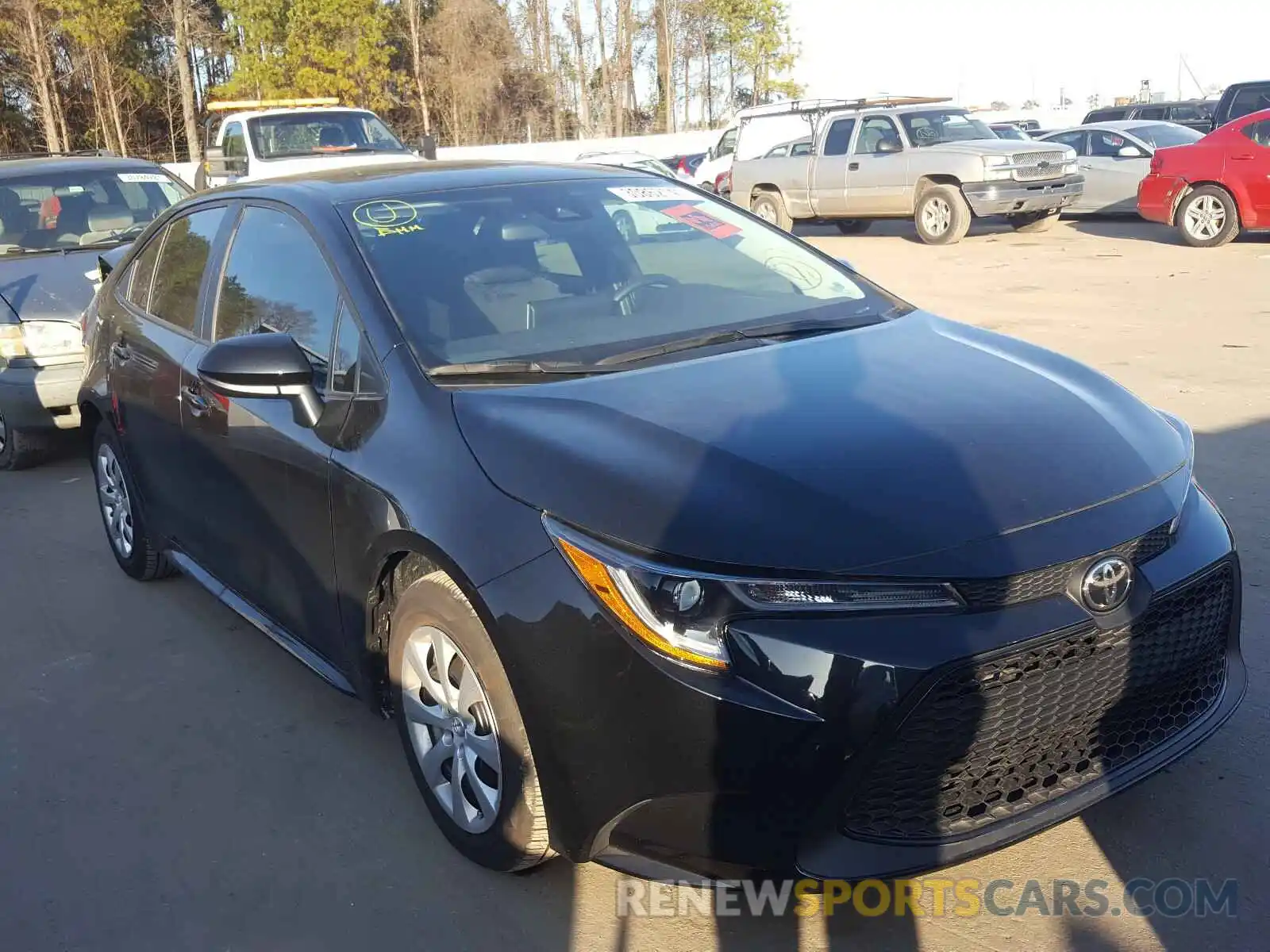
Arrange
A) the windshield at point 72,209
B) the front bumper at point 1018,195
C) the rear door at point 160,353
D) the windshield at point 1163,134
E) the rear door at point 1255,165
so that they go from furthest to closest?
the windshield at point 1163,134 → the front bumper at point 1018,195 → the rear door at point 1255,165 → the windshield at point 72,209 → the rear door at point 160,353

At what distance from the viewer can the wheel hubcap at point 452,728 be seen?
2811mm

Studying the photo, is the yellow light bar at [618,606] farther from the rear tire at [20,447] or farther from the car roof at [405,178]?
the rear tire at [20,447]

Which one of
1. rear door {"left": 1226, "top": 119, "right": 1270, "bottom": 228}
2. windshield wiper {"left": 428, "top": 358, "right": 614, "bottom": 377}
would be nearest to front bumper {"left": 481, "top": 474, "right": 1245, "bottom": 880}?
windshield wiper {"left": 428, "top": 358, "right": 614, "bottom": 377}

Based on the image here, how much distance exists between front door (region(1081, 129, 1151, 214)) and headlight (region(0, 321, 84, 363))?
14.6 m

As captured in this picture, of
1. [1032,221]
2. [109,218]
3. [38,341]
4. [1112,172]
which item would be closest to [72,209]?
[109,218]

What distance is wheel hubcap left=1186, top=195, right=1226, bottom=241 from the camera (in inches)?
560

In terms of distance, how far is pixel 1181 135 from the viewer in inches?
697

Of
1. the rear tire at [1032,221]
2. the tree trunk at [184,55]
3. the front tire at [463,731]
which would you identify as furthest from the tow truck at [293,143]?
the tree trunk at [184,55]

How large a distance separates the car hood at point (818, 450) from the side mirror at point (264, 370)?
58cm

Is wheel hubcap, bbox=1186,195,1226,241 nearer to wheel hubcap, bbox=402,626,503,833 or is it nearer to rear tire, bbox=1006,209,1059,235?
rear tire, bbox=1006,209,1059,235

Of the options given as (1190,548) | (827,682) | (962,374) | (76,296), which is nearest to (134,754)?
(827,682)

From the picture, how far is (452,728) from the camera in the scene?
2941mm

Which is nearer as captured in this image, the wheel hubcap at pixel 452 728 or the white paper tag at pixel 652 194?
the wheel hubcap at pixel 452 728

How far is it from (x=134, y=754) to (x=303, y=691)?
0.57 m
